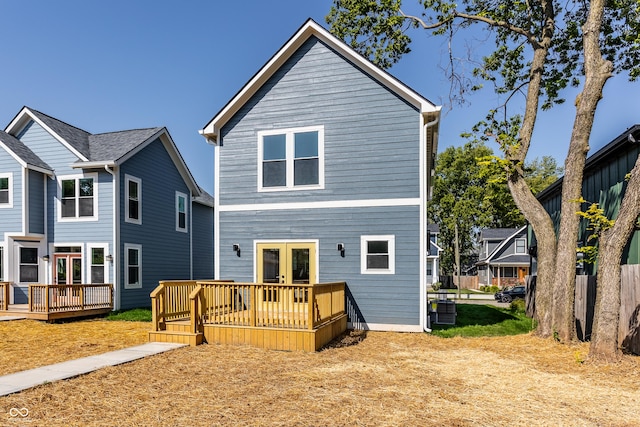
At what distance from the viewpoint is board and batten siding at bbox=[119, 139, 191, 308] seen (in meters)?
15.9

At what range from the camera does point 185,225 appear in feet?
65.1

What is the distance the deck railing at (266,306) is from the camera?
8688 mm

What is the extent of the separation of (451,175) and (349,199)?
1385 inches

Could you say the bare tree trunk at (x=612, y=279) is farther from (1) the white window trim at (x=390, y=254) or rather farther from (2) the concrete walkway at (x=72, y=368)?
(2) the concrete walkway at (x=72, y=368)

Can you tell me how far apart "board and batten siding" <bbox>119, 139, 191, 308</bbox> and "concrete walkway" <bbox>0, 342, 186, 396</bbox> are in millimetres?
7821

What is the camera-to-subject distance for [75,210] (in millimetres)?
15836

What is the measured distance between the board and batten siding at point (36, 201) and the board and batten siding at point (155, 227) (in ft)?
11.0

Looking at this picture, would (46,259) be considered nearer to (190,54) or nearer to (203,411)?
(190,54)

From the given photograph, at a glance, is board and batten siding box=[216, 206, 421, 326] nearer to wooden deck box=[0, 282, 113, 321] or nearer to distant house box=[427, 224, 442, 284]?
wooden deck box=[0, 282, 113, 321]

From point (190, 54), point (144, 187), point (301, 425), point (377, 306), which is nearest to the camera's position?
point (301, 425)

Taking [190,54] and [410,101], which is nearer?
[410,101]

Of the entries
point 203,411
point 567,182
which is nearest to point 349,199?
point 567,182

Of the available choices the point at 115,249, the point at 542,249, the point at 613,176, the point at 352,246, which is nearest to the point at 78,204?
the point at 115,249

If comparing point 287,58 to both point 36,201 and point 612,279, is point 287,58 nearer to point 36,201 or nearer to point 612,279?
point 612,279
